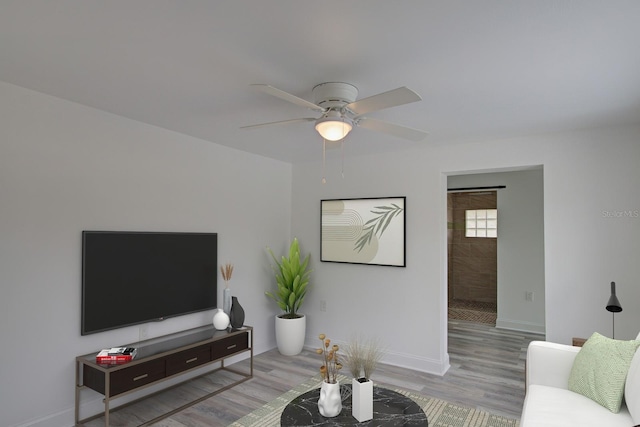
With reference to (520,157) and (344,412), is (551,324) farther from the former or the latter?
(344,412)

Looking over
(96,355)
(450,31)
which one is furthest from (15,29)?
(96,355)

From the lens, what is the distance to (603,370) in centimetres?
231

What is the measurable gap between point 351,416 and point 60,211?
8.43ft

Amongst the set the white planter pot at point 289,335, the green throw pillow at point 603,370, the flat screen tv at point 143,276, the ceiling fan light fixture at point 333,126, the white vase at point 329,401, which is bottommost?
the white planter pot at point 289,335

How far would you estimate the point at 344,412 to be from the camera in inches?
93.7

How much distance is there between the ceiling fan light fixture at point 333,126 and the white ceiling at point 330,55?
247mm

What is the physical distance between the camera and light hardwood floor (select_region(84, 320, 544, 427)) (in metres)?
3.19

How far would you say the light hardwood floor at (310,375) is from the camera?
319 centimetres

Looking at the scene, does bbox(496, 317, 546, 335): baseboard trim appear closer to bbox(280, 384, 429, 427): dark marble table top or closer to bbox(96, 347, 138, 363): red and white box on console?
bbox(280, 384, 429, 427): dark marble table top

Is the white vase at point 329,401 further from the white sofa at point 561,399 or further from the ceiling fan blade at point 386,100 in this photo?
the ceiling fan blade at point 386,100

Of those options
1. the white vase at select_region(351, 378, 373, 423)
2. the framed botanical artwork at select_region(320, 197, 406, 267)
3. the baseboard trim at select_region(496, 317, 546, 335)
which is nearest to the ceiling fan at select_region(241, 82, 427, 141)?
the white vase at select_region(351, 378, 373, 423)

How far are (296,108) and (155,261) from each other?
191cm

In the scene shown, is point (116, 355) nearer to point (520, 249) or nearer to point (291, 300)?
point (291, 300)

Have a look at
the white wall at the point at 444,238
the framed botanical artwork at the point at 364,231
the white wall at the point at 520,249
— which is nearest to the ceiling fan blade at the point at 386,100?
the white wall at the point at 444,238
